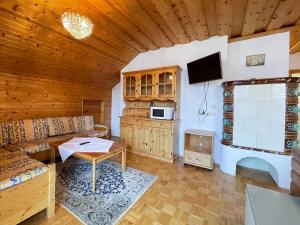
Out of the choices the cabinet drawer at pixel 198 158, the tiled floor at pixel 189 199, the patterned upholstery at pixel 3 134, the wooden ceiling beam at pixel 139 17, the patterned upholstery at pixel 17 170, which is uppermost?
the wooden ceiling beam at pixel 139 17

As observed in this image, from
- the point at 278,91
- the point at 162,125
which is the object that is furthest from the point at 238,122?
the point at 162,125

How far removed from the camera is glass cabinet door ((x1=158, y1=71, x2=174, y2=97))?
128 inches

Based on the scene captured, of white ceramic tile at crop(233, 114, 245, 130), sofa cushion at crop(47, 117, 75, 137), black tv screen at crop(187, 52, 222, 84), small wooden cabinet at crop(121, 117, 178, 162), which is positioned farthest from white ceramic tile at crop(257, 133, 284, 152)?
sofa cushion at crop(47, 117, 75, 137)

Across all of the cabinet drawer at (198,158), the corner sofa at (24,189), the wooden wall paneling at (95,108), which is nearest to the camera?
the corner sofa at (24,189)

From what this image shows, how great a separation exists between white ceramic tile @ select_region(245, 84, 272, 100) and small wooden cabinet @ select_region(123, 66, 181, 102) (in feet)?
A: 4.29

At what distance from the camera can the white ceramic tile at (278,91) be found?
225 cm

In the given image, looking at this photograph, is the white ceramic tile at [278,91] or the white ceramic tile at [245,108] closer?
the white ceramic tile at [278,91]

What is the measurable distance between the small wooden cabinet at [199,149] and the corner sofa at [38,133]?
223 centimetres

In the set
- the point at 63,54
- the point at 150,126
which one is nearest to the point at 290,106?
the point at 150,126

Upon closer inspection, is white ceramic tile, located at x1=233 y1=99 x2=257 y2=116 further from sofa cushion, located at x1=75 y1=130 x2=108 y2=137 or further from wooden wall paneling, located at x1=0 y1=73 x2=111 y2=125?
wooden wall paneling, located at x1=0 y1=73 x2=111 y2=125

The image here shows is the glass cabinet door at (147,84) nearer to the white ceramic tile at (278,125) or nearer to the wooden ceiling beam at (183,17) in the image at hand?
the wooden ceiling beam at (183,17)

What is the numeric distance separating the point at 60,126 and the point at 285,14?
4.81 metres

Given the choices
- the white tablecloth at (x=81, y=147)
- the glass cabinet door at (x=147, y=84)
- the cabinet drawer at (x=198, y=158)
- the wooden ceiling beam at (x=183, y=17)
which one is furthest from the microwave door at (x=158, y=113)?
the wooden ceiling beam at (x=183, y=17)

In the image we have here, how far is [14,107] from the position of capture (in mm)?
2979
